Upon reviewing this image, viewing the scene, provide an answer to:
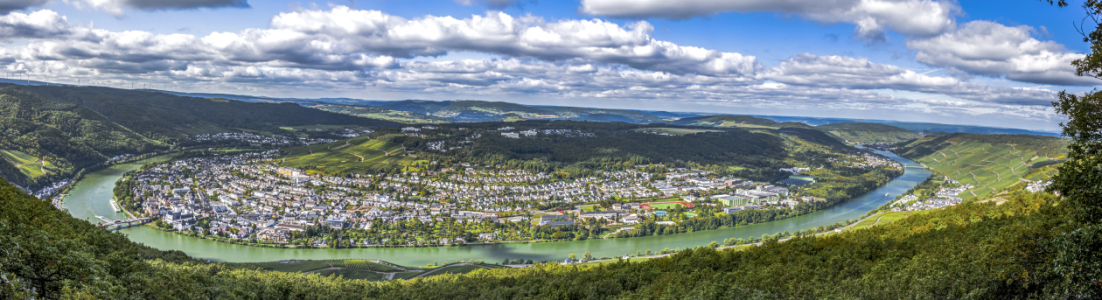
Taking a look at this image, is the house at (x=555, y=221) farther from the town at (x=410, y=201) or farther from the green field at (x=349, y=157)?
the green field at (x=349, y=157)

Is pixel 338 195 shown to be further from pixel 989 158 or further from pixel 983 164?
pixel 989 158

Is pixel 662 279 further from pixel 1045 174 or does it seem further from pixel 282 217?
pixel 1045 174

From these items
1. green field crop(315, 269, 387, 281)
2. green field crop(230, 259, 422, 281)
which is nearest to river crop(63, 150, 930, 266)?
green field crop(230, 259, 422, 281)

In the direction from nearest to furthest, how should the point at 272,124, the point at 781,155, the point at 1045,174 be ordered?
the point at 1045,174
the point at 781,155
the point at 272,124

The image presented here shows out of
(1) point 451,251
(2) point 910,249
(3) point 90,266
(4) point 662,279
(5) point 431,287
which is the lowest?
(1) point 451,251

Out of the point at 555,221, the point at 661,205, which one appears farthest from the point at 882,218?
the point at 555,221

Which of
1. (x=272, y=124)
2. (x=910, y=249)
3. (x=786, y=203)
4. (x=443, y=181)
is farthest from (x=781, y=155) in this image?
(x=272, y=124)
